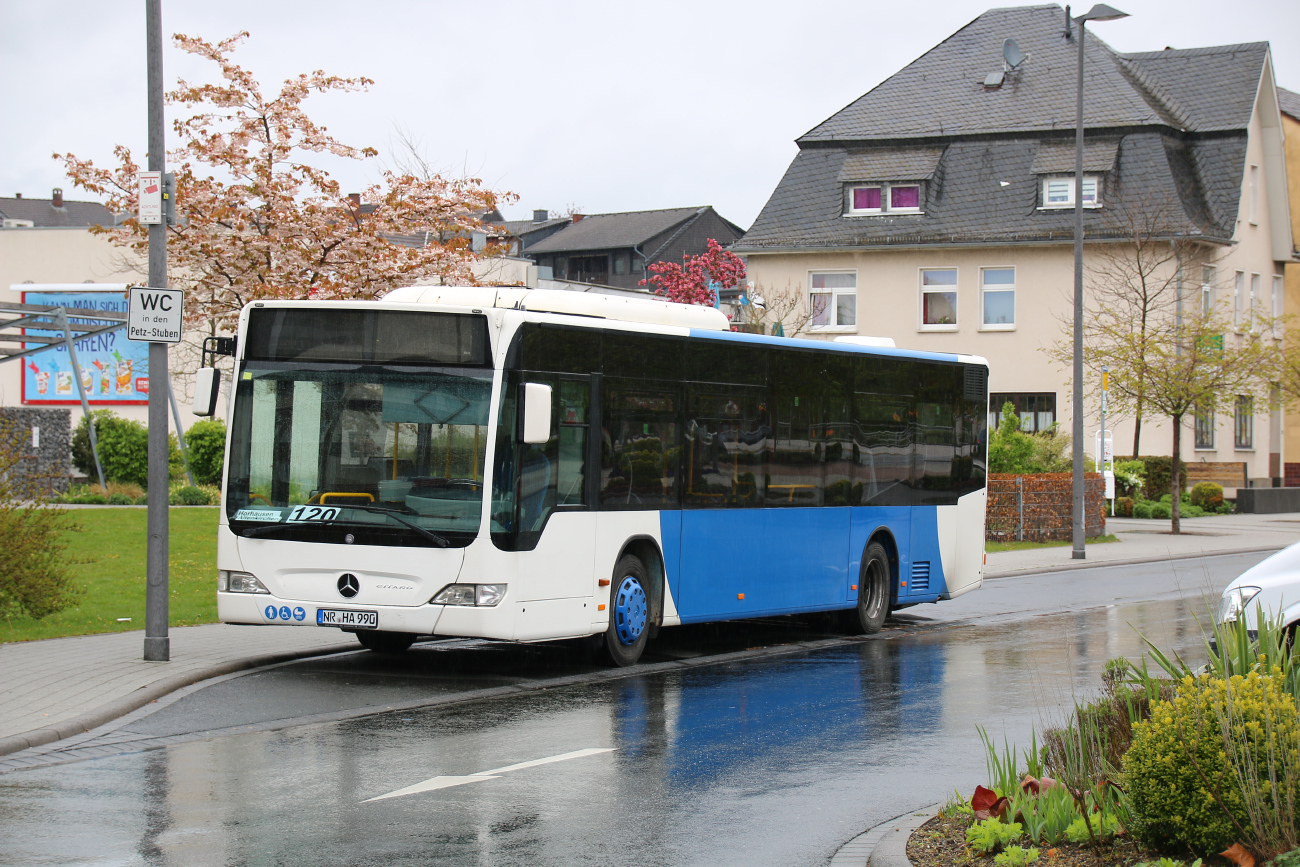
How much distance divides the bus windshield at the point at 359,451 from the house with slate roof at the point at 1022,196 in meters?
36.4

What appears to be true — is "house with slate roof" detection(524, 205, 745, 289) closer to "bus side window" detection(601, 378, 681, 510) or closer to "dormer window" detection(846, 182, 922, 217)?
"dormer window" detection(846, 182, 922, 217)

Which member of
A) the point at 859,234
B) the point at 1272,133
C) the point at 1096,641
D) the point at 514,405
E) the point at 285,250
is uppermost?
the point at 1272,133

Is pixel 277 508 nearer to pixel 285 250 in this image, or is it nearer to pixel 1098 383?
pixel 285 250

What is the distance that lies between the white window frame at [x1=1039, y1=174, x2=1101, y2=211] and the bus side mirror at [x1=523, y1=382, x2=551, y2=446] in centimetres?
3715

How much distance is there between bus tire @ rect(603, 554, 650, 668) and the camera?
13.0 m

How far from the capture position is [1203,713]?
18.3 feet

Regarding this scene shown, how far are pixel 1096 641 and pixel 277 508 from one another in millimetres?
8410

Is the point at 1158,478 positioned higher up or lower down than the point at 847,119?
lower down

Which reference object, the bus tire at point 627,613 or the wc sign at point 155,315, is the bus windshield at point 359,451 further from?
the bus tire at point 627,613

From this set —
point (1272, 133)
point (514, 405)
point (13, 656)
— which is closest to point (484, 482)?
point (514, 405)

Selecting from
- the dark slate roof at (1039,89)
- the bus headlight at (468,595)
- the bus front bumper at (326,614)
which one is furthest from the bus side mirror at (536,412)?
the dark slate roof at (1039,89)

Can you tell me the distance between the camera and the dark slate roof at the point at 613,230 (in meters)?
90.5

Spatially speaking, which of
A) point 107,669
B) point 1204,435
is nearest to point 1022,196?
point 1204,435

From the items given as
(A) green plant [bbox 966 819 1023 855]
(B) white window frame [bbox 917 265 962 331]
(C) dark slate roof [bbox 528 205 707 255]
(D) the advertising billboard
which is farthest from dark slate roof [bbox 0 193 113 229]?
(A) green plant [bbox 966 819 1023 855]
